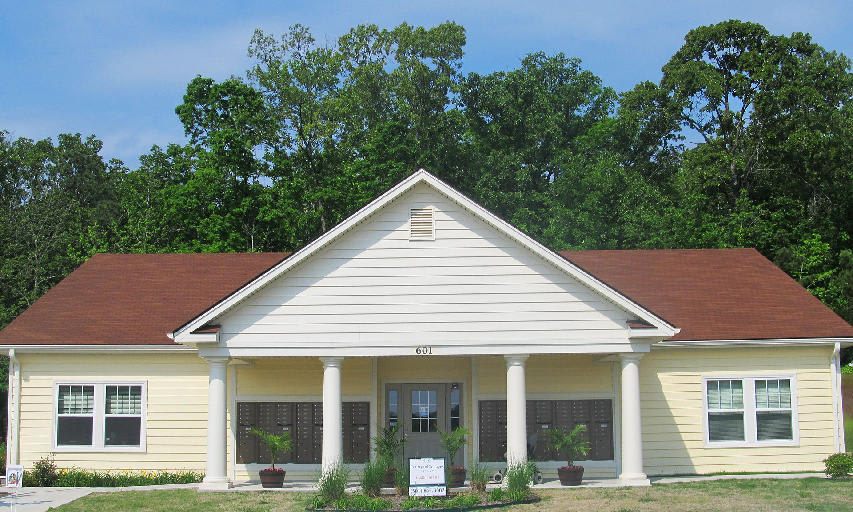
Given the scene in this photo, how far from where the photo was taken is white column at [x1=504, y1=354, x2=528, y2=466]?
17.8m

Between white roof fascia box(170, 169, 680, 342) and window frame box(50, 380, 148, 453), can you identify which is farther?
window frame box(50, 380, 148, 453)

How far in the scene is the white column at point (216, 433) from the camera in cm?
1803

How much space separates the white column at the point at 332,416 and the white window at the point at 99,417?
514 centimetres

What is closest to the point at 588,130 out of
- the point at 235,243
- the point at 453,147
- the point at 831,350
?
the point at 453,147

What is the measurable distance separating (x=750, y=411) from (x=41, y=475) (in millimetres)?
15658

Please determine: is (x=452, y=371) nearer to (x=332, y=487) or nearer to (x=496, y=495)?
(x=496, y=495)

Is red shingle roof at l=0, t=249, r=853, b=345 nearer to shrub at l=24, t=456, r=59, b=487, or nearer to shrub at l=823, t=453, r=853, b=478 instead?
shrub at l=24, t=456, r=59, b=487

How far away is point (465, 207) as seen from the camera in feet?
60.3

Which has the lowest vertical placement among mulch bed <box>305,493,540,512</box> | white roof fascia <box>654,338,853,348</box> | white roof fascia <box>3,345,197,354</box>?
mulch bed <box>305,493,540,512</box>

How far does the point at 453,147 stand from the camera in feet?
140

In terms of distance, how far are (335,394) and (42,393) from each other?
7.34 m

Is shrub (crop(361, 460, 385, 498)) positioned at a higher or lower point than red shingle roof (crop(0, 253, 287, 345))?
lower

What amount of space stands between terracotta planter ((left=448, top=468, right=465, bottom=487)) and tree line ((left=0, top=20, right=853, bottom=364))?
19.4m

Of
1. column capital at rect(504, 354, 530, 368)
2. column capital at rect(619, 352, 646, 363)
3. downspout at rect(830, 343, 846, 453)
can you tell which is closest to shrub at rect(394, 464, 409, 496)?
column capital at rect(504, 354, 530, 368)
